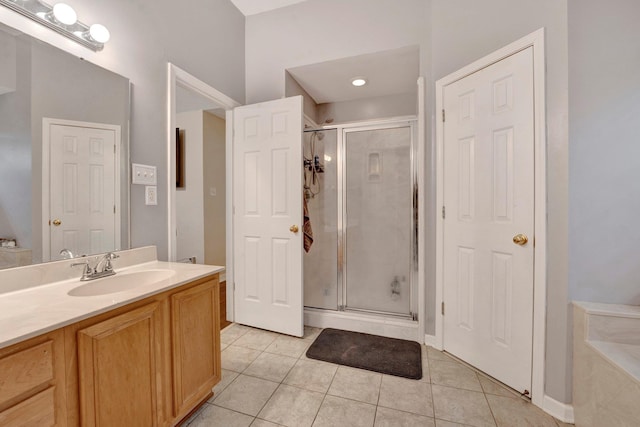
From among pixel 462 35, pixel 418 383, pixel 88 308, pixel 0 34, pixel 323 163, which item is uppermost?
pixel 462 35

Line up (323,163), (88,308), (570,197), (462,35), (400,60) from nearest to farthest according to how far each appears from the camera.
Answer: (88,308)
(570,197)
(462,35)
(400,60)
(323,163)

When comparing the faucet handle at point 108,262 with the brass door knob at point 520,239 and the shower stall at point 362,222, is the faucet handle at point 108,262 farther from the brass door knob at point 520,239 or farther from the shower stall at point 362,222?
the brass door knob at point 520,239

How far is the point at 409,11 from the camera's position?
2.23m

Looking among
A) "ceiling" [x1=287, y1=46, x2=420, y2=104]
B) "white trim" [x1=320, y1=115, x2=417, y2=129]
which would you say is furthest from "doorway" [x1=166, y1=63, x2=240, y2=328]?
"white trim" [x1=320, y1=115, x2=417, y2=129]

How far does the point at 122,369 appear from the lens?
1.03 m

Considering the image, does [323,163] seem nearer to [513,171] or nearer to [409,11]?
[409,11]

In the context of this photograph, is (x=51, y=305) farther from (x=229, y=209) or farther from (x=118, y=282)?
(x=229, y=209)

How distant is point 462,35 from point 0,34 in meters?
2.57

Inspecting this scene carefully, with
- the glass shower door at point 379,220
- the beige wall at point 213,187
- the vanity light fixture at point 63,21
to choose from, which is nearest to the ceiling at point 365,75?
the glass shower door at point 379,220

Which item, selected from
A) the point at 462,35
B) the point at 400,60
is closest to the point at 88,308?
the point at 462,35

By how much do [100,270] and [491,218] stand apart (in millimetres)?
2306

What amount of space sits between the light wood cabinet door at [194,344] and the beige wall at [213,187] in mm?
2376

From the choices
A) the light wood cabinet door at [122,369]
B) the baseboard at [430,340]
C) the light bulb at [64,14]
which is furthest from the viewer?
the baseboard at [430,340]

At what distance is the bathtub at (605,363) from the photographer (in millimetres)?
1115
